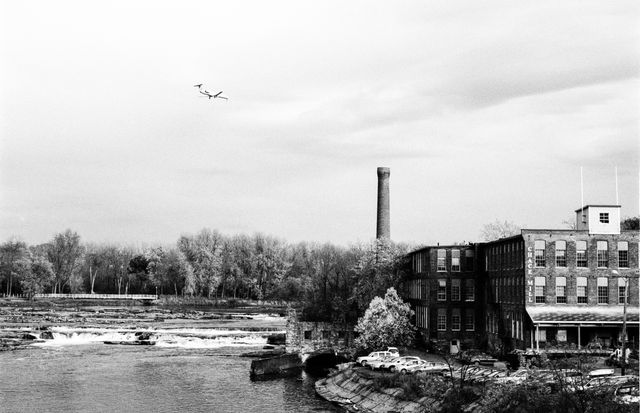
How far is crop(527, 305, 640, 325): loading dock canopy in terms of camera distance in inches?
2803

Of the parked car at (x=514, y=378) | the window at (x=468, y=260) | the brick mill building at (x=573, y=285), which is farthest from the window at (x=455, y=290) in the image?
the parked car at (x=514, y=378)

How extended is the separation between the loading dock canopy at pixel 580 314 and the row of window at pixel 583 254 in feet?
12.4

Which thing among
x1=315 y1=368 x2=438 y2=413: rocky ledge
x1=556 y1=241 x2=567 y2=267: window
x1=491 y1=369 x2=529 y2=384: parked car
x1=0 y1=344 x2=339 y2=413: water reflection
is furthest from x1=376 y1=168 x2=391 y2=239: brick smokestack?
x1=491 y1=369 x2=529 y2=384: parked car

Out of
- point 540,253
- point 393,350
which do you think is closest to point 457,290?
point 393,350

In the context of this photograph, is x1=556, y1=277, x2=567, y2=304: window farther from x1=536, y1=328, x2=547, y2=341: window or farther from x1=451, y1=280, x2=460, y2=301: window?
x1=451, y1=280, x2=460, y2=301: window

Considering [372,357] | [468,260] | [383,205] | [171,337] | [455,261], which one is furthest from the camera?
[383,205]

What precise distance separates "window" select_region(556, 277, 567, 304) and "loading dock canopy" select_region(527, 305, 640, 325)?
0.56 metres

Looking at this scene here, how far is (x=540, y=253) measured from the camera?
73.6 meters

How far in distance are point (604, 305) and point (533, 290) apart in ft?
20.9

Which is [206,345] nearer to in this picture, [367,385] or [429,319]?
[429,319]

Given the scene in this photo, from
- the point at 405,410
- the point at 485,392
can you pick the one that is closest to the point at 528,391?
the point at 485,392

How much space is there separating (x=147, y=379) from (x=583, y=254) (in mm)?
42355

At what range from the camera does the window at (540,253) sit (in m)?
73.4

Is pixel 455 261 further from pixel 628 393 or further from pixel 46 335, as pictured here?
pixel 46 335
